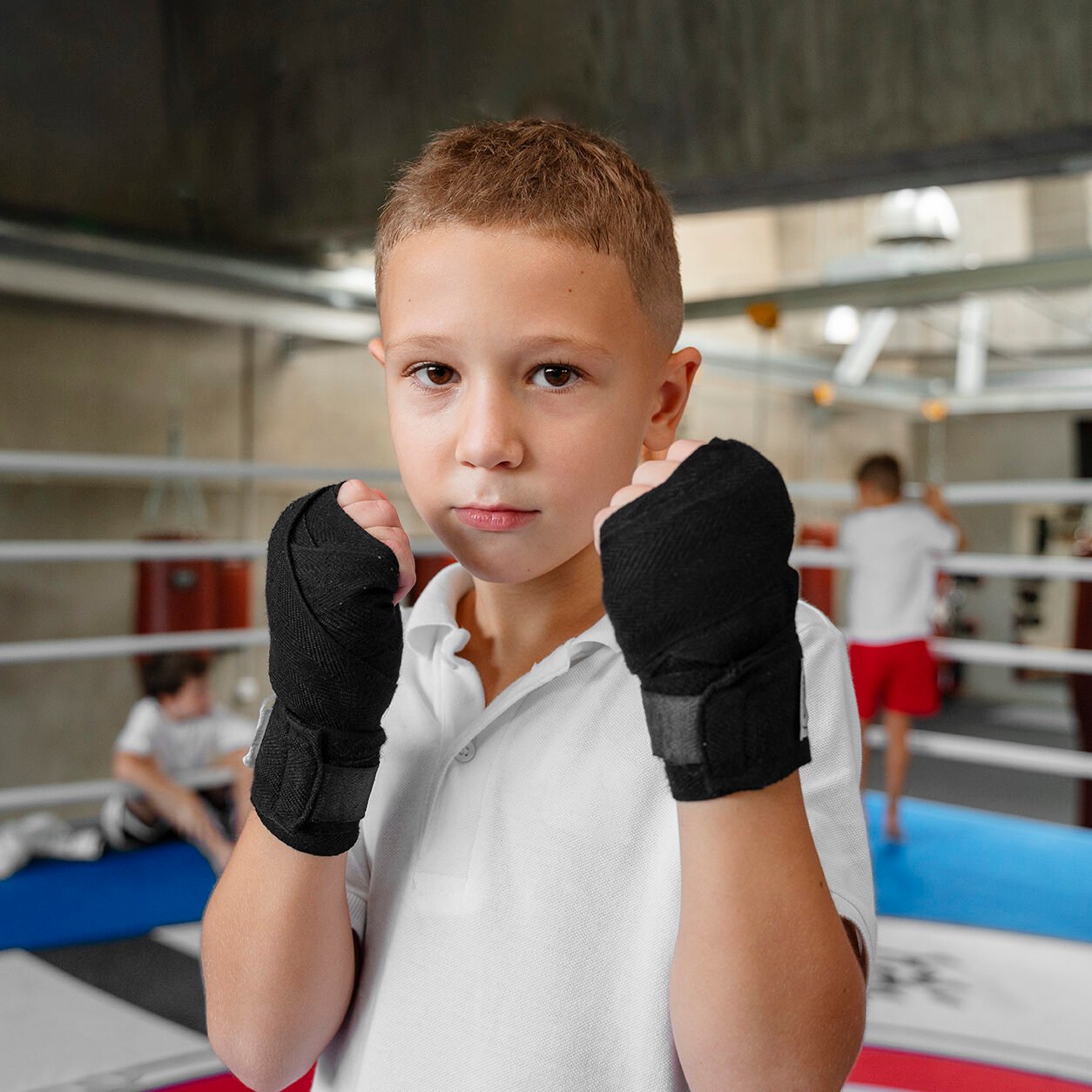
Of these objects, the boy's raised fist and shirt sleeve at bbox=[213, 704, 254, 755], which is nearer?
the boy's raised fist

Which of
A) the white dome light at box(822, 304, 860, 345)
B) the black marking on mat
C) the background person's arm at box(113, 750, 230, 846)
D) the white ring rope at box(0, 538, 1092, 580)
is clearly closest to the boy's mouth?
the black marking on mat

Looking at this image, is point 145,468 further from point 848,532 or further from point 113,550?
point 848,532

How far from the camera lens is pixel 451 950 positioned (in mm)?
666

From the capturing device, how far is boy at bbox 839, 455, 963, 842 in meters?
3.47

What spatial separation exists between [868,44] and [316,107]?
183cm

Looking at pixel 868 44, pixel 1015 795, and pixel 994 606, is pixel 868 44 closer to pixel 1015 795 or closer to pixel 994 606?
pixel 1015 795

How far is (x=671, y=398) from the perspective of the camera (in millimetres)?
719

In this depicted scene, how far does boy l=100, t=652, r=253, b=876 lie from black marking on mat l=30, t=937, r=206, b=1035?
0.50 m

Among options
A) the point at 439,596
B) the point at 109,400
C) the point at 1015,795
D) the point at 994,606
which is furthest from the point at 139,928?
the point at 994,606

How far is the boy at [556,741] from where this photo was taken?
1.82 feet

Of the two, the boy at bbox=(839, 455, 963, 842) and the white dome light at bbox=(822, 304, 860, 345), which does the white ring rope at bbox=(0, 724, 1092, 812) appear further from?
the white dome light at bbox=(822, 304, 860, 345)

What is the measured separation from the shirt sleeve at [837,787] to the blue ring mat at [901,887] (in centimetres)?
208

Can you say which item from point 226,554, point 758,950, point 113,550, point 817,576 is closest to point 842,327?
point 817,576

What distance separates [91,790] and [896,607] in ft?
7.50
